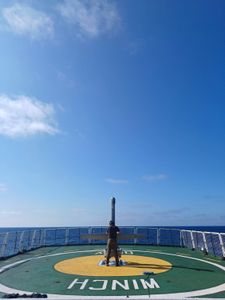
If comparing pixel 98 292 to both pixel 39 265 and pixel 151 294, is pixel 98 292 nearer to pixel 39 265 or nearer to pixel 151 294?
pixel 151 294

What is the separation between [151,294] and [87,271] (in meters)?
4.56

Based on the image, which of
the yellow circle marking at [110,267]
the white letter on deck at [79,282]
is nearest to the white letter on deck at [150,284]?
the yellow circle marking at [110,267]

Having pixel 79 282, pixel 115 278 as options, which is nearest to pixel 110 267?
pixel 115 278

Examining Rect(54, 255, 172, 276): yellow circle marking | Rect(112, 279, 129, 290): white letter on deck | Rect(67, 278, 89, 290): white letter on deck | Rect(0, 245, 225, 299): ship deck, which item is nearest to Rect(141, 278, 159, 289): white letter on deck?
Rect(0, 245, 225, 299): ship deck

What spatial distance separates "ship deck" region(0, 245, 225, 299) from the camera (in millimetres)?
9031

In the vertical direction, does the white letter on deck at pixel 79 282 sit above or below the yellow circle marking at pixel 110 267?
below

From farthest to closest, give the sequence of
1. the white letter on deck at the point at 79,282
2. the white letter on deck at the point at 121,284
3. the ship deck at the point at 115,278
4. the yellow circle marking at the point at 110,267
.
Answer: the yellow circle marking at the point at 110,267
the white letter on deck at the point at 79,282
the white letter on deck at the point at 121,284
the ship deck at the point at 115,278

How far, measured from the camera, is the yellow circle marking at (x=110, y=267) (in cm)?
1218

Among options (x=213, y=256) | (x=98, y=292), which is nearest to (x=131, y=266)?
(x=98, y=292)

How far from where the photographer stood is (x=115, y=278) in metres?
11.0

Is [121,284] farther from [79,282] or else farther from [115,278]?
[79,282]

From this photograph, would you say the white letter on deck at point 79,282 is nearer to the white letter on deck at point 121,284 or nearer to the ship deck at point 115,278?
the ship deck at point 115,278

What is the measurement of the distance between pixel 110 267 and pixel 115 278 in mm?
2690

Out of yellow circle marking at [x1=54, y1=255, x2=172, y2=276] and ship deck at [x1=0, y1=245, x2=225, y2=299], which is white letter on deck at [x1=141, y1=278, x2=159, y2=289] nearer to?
ship deck at [x1=0, y1=245, x2=225, y2=299]
